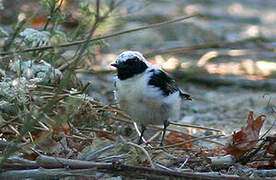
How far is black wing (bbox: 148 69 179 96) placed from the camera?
4633mm

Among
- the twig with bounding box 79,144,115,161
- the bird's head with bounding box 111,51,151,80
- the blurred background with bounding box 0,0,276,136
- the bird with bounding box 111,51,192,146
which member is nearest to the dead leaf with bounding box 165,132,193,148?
the bird with bounding box 111,51,192,146

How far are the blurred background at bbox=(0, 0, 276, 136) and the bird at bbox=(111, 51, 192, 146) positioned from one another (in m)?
0.35

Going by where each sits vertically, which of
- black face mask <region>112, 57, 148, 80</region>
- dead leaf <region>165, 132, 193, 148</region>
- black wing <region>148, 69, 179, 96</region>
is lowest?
dead leaf <region>165, 132, 193, 148</region>

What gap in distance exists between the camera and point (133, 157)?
3.87m

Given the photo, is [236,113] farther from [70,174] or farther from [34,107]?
[70,174]

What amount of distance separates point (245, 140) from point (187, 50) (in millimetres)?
3014

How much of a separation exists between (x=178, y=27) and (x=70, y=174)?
19.8 ft

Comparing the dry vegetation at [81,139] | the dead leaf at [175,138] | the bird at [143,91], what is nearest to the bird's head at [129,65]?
the bird at [143,91]

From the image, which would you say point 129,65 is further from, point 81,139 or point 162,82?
point 81,139

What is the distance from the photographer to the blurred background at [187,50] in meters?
5.32

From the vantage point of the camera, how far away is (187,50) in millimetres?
7168

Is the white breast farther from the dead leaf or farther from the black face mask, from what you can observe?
the dead leaf

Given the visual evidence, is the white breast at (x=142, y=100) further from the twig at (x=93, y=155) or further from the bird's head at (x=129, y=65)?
the twig at (x=93, y=155)

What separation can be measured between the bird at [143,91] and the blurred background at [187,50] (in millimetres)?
346
